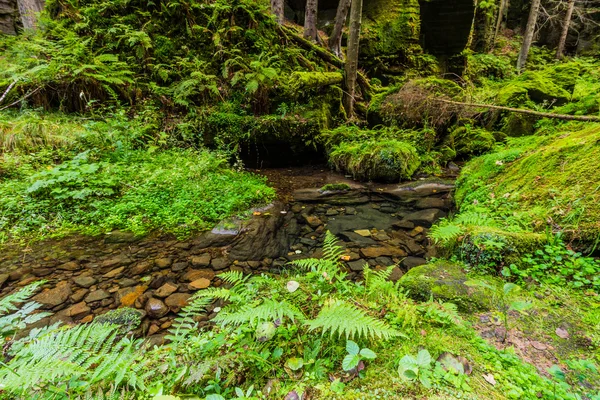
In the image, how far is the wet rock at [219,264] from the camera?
4.06 metres

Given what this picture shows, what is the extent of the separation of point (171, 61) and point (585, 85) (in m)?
12.1

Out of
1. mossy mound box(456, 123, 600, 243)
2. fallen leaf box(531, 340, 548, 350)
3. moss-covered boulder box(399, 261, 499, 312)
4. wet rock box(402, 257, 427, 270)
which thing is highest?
mossy mound box(456, 123, 600, 243)

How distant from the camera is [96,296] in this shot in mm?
3424

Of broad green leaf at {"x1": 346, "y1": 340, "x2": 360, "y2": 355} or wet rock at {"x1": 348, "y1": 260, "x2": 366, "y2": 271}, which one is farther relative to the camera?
wet rock at {"x1": 348, "y1": 260, "x2": 366, "y2": 271}

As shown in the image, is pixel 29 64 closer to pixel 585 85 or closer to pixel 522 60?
pixel 585 85

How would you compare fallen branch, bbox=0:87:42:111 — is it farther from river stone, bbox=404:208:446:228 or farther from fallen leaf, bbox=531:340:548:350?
fallen leaf, bbox=531:340:548:350

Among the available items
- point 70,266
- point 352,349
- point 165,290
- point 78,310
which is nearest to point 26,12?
point 70,266

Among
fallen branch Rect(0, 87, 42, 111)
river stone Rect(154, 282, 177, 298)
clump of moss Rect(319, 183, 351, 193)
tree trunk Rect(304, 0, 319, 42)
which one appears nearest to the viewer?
river stone Rect(154, 282, 177, 298)

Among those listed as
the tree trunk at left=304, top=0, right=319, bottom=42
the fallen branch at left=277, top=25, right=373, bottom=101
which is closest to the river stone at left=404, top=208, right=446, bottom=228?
the fallen branch at left=277, top=25, right=373, bottom=101

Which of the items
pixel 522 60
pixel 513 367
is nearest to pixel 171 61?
pixel 513 367

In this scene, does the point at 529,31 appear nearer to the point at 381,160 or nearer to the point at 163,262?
the point at 381,160

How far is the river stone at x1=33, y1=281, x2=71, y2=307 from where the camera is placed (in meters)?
3.27

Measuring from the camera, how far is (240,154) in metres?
8.38

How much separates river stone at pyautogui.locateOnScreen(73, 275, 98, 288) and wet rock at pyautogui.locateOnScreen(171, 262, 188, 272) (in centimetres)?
95
